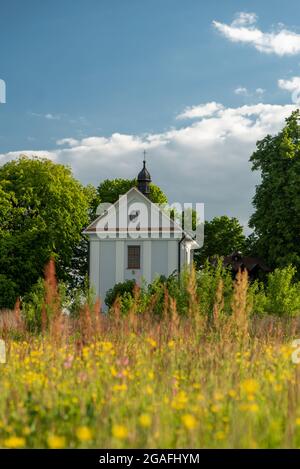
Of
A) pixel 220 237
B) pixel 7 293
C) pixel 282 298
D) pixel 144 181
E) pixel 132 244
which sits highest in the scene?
pixel 144 181

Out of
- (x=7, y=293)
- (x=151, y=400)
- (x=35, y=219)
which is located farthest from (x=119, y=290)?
(x=151, y=400)

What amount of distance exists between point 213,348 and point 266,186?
3044 centimetres

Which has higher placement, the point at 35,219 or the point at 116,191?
the point at 116,191

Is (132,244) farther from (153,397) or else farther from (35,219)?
(153,397)

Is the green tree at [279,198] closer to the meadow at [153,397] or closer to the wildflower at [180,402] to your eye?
the meadow at [153,397]

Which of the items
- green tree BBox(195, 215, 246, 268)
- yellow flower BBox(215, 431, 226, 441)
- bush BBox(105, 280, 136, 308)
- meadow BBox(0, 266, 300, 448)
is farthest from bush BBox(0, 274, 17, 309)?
yellow flower BBox(215, 431, 226, 441)

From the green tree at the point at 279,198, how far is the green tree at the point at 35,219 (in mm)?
12283

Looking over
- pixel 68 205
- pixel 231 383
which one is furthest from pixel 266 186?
pixel 231 383

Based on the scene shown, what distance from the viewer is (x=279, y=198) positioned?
123 ft

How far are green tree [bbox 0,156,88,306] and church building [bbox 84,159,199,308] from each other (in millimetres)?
3358

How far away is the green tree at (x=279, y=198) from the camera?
36.7 metres

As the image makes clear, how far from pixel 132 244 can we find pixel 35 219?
6.88 m

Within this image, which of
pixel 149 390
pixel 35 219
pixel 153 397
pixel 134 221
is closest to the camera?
pixel 149 390

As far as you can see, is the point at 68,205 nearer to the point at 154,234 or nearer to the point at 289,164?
the point at 154,234
